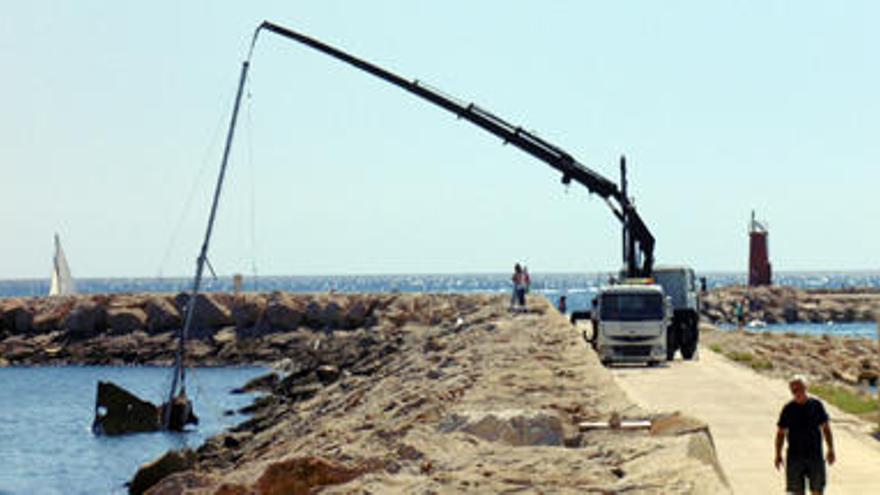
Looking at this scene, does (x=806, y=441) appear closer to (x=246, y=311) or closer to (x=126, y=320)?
(x=246, y=311)

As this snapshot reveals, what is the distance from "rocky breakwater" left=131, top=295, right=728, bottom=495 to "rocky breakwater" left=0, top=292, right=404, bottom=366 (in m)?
26.6

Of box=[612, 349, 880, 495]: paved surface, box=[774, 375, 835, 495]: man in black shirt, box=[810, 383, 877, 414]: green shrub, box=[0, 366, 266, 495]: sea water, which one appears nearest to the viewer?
box=[774, 375, 835, 495]: man in black shirt

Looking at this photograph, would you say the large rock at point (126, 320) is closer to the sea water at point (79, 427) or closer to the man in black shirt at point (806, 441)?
the sea water at point (79, 427)

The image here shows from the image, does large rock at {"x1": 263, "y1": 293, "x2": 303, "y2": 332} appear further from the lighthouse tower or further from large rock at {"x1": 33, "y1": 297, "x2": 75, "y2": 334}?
the lighthouse tower

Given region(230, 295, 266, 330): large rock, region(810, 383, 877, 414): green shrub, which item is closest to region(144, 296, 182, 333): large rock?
region(230, 295, 266, 330): large rock

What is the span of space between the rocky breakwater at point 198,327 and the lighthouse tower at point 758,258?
31.9 m

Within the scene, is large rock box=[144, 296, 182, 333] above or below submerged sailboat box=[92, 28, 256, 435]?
above

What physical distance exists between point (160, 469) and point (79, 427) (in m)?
17.3

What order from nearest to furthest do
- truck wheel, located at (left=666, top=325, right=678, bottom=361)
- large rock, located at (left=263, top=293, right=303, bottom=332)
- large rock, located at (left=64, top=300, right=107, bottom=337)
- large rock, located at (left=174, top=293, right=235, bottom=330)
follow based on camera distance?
truck wheel, located at (left=666, top=325, right=678, bottom=361), large rock, located at (left=174, top=293, right=235, bottom=330), large rock, located at (left=263, top=293, right=303, bottom=332), large rock, located at (left=64, top=300, right=107, bottom=337)

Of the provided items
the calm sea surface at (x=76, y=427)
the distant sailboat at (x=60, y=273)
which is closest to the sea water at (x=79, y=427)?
the calm sea surface at (x=76, y=427)

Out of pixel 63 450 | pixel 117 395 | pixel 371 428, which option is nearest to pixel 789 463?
pixel 371 428

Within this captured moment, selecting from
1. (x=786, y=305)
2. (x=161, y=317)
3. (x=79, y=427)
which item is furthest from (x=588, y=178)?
(x=786, y=305)

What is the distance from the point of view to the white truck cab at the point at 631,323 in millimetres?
30875

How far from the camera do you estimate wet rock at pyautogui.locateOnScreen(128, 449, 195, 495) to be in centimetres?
2227
